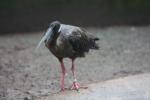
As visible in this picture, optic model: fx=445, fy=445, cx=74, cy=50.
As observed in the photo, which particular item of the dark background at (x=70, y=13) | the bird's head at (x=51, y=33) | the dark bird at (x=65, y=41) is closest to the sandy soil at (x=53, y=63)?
the dark background at (x=70, y=13)

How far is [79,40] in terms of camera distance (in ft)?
21.4

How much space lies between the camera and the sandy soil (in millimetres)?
7305

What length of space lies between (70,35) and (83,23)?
19.7 feet

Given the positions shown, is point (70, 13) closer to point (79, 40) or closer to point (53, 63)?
point (53, 63)

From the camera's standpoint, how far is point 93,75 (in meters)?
7.95

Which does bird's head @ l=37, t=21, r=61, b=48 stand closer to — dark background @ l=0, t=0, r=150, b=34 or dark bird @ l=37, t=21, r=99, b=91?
dark bird @ l=37, t=21, r=99, b=91

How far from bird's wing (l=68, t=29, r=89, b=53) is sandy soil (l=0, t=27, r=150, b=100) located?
869 mm

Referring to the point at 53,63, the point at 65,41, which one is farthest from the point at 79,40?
the point at 53,63

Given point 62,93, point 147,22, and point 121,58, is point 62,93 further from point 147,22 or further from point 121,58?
point 147,22

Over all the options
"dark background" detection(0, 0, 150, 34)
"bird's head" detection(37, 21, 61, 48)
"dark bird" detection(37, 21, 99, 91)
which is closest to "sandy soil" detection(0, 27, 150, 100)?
"dark background" detection(0, 0, 150, 34)

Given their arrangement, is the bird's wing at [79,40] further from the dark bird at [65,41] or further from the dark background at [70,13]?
the dark background at [70,13]

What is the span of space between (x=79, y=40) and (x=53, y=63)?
244 cm

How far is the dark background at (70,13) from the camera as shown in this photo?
11938 mm

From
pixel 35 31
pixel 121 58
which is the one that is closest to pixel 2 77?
pixel 121 58
